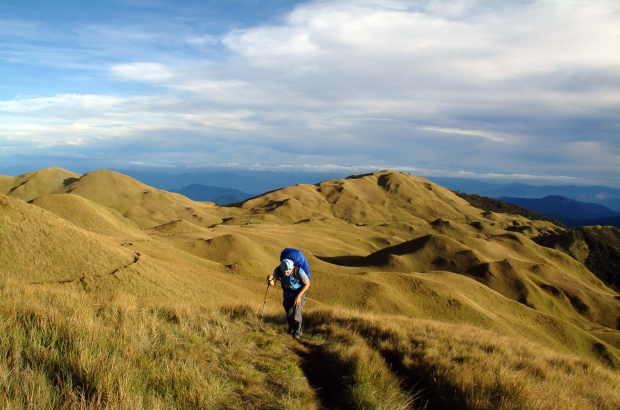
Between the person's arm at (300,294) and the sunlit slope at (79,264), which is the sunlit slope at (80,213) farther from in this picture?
the person's arm at (300,294)

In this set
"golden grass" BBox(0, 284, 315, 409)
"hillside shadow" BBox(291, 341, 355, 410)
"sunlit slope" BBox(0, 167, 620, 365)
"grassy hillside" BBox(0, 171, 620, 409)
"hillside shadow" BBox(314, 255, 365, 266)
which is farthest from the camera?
"hillside shadow" BBox(314, 255, 365, 266)

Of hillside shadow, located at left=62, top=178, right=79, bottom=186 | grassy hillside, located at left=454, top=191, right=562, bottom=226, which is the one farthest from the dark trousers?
grassy hillside, located at left=454, top=191, right=562, bottom=226

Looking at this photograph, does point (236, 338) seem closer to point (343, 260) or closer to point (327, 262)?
point (327, 262)

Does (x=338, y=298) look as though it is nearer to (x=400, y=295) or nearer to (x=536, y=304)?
(x=400, y=295)

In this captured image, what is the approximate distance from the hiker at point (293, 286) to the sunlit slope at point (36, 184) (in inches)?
3629

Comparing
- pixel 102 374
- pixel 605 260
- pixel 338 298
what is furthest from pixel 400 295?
pixel 605 260

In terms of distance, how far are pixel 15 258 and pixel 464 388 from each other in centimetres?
1452

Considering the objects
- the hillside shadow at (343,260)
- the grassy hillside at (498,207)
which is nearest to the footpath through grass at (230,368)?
the hillside shadow at (343,260)

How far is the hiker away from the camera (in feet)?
26.9

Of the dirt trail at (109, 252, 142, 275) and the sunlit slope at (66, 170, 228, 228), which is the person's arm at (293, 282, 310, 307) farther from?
→ the sunlit slope at (66, 170, 228, 228)

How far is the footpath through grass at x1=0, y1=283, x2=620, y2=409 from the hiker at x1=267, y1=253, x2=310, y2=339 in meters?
0.41

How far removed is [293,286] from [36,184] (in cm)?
9942

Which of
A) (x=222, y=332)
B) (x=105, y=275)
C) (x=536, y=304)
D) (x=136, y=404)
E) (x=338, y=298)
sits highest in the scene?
(x=136, y=404)

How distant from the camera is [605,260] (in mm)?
83875
